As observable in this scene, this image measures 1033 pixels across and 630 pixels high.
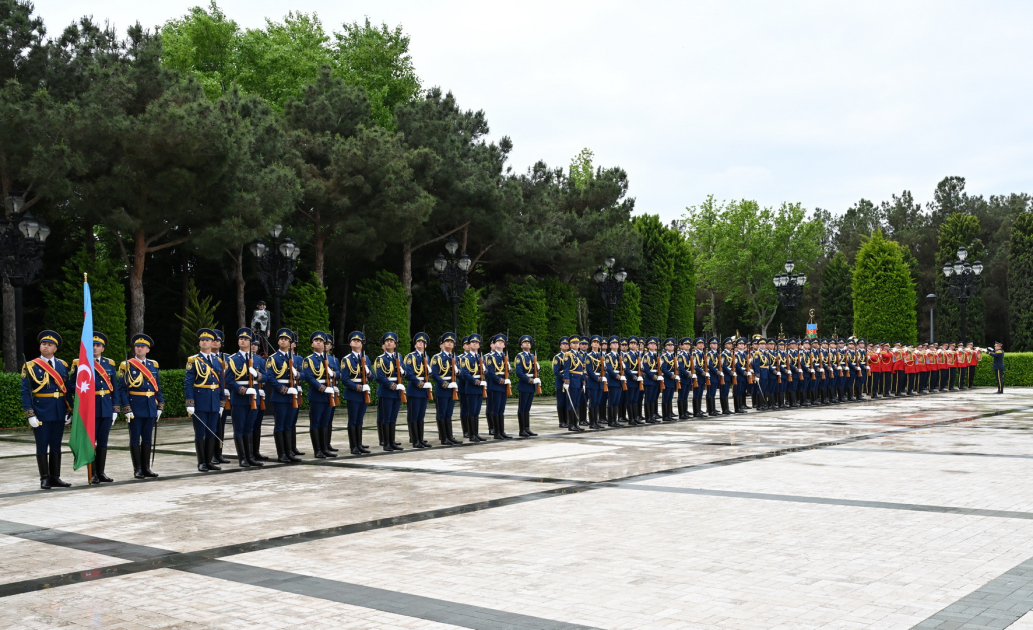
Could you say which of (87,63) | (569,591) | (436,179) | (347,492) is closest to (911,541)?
(569,591)

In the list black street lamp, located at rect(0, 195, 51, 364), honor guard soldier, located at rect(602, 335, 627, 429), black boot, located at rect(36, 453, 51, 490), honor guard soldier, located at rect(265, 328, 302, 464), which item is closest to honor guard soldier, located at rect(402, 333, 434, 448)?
honor guard soldier, located at rect(265, 328, 302, 464)

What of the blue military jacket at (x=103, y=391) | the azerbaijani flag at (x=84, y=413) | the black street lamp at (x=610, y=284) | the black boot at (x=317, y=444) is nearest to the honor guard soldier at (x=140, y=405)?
the blue military jacket at (x=103, y=391)

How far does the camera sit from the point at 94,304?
2531 centimetres

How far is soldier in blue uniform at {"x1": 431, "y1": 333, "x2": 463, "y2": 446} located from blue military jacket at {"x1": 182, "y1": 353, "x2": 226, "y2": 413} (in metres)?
3.87

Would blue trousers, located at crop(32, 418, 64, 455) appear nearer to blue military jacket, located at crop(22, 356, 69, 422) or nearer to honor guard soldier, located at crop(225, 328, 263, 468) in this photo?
blue military jacket, located at crop(22, 356, 69, 422)

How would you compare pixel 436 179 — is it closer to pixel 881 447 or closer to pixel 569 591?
pixel 881 447

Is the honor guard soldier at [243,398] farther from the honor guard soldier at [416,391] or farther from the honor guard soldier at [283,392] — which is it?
the honor guard soldier at [416,391]

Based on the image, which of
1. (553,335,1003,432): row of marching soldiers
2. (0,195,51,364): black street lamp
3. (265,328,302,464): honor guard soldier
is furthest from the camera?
(553,335,1003,432): row of marching soldiers

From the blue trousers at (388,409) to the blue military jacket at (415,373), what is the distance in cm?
46

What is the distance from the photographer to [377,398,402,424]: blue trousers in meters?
14.4

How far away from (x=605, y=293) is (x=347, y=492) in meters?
21.3

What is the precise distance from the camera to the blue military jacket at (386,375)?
563 inches

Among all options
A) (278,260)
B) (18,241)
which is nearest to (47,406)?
(18,241)

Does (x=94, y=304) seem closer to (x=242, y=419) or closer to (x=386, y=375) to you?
(x=386, y=375)
